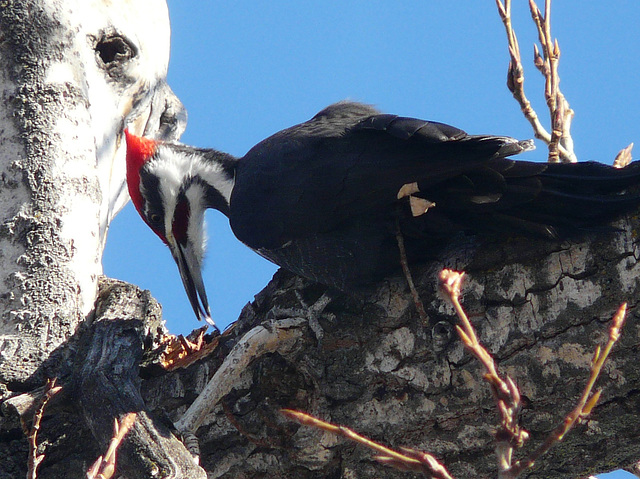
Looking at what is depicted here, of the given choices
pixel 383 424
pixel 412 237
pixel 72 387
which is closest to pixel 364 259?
pixel 412 237

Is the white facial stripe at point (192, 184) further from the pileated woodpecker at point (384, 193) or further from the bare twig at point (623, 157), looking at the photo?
the bare twig at point (623, 157)

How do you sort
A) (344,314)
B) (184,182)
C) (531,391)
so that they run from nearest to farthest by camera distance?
(531,391), (344,314), (184,182)

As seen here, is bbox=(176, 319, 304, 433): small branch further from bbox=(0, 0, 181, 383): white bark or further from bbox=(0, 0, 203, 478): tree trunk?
bbox=(0, 0, 181, 383): white bark

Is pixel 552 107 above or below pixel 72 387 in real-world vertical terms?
above

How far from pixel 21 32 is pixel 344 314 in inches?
72.3

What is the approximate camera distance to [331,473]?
9.27ft

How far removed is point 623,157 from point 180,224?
217 cm

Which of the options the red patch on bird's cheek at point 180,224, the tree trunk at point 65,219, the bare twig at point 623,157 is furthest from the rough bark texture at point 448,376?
the red patch on bird's cheek at point 180,224

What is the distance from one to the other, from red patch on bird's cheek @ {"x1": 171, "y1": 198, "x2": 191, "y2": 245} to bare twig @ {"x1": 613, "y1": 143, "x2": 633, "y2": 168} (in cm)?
211

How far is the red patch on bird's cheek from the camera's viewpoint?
3949mm

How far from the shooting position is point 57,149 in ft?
10.4

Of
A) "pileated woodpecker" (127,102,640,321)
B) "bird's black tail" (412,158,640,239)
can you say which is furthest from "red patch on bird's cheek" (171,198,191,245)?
"bird's black tail" (412,158,640,239)

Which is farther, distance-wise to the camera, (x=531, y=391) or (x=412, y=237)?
(x=412, y=237)

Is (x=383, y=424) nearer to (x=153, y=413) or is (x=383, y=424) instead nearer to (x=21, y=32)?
Result: (x=153, y=413)
